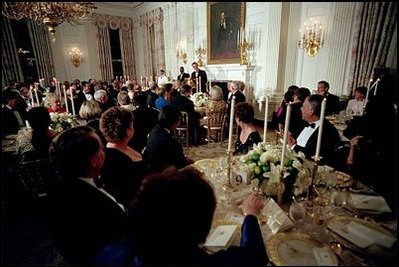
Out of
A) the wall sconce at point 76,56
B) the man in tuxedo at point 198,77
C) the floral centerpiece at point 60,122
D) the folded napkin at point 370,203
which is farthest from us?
the wall sconce at point 76,56

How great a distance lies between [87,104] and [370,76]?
2927mm

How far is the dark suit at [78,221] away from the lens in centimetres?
100

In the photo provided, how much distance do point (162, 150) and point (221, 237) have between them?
1365mm

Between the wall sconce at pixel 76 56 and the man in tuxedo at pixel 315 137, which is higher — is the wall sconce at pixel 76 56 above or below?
above

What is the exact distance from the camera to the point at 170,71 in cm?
905

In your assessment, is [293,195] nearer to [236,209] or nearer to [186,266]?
[236,209]

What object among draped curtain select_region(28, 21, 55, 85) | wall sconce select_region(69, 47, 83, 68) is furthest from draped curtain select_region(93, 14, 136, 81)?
draped curtain select_region(28, 21, 55, 85)

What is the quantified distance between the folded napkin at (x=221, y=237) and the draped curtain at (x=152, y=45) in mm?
8715

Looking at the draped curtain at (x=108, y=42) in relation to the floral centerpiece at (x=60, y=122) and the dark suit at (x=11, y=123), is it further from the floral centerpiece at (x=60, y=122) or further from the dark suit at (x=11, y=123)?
the floral centerpiece at (x=60, y=122)

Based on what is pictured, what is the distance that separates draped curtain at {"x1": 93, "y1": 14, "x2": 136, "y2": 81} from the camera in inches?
406

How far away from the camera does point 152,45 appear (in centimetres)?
1007

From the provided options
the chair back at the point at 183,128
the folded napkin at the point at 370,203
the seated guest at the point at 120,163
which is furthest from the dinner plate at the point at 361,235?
→ the chair back at the point at 183,128

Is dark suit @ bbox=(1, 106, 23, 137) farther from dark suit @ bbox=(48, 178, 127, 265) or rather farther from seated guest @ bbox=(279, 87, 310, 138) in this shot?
seated guest @ bbox=(279, 87, 310, 138)

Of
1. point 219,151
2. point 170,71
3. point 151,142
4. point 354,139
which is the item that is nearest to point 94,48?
point 170,71
